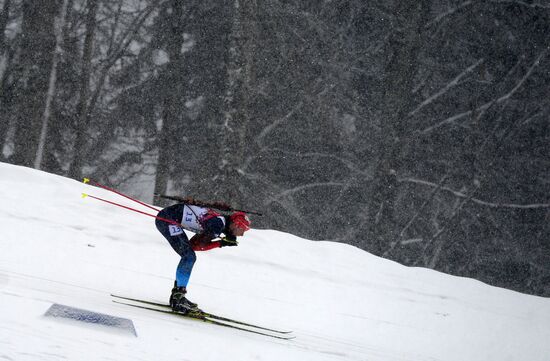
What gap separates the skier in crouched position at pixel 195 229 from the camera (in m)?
7.91

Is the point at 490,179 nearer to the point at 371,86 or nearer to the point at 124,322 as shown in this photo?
the point at 371,86

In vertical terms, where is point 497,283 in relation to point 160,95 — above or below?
→ below

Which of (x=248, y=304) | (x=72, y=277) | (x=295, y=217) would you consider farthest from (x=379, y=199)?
(x=72, y=277)

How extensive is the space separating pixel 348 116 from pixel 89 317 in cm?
1897

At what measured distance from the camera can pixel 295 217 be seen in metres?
22.2

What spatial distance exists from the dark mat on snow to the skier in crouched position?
7.03 ft

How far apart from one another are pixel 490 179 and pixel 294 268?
1313 centimetres

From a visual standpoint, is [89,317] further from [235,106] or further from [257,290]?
[235,106]

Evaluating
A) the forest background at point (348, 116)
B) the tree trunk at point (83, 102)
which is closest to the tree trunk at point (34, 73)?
the forest background at point (348, 116)

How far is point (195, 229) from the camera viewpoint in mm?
8219

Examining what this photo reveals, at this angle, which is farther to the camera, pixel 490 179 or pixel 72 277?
pixel 490 179

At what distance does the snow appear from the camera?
6848 mm

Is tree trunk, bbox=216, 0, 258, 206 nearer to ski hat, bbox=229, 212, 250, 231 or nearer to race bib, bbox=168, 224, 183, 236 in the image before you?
race bib, bbox=168, 224, 183, 236

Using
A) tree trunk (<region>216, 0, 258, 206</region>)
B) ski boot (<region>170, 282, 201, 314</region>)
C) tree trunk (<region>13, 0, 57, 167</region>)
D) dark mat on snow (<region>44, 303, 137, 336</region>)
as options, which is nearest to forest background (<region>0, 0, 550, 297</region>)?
tree trunk (<region>13, 0, 57, 167</region>)
